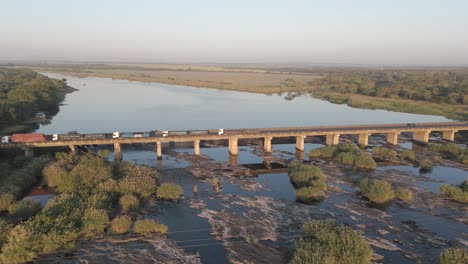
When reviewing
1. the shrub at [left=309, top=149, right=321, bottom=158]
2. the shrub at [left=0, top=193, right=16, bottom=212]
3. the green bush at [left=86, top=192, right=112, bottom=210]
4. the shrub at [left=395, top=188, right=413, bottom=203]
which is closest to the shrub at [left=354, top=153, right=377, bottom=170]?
the shrub at [left=309, top=149, right=321, bottom=158]

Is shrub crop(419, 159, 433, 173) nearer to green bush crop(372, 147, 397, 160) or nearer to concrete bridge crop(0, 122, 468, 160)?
green bush crop(372, 147, 397, 160)

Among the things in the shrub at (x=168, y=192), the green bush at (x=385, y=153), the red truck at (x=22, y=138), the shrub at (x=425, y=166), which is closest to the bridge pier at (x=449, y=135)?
the green bush at (x=385, y=153)

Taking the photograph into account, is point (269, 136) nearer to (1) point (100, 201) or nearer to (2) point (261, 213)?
(2) point (261, 213)

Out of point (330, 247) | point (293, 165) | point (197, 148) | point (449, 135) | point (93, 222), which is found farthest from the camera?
point (449, 135)

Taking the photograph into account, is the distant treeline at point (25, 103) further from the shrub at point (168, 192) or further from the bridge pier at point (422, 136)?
the bridge pier at point (422, 136)

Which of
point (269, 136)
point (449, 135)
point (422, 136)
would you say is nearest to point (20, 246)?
point (269, 136)

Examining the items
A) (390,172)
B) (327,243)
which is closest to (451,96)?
(390,172)
